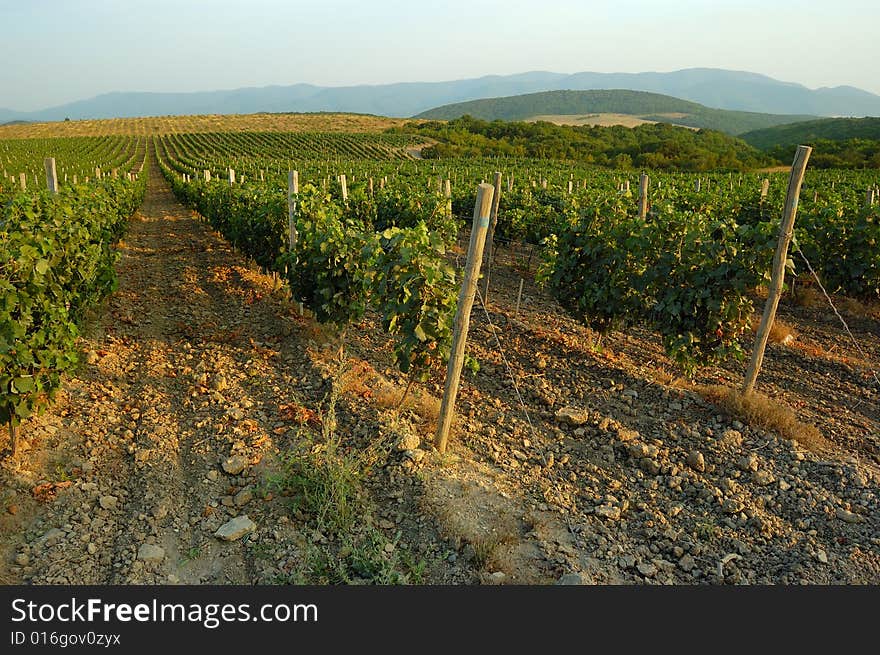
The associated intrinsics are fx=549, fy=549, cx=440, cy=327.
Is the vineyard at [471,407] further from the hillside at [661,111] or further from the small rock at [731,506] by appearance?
the hillside at [661,111]

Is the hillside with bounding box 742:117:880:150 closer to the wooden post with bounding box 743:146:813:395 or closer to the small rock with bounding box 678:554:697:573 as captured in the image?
the wooden post with bounding box 743:146:813:395

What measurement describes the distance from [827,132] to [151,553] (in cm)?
9251

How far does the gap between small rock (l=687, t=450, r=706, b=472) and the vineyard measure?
0.02 meters

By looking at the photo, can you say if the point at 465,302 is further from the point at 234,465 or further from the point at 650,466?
the point at 234,465

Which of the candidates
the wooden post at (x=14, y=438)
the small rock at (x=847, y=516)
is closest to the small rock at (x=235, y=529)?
the wooden post at (x=14, y=438)

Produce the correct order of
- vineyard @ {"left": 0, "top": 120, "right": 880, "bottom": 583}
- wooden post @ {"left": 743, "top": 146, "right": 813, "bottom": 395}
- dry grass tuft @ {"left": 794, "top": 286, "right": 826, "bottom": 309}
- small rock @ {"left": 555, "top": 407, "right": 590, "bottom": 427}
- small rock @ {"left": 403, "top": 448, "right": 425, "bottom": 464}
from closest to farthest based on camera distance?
vineyard @ {"left": 0, "top": 120, "right": 880, "bottom": 583}, small rock @ {"left": 403, "top": 448, "right": 425, "bottom": 464}, wooden post @ {"left": 743, "top": 146, "right": 813, "bottom": 395}, small rock @ {"left": 555, "top": 407, "right": 590, "bottom": 427}, dry grass tuft @ {"left": 794, "top": 286, "right": 826, "bottom": 309}

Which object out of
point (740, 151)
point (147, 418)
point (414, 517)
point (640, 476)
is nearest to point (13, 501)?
point (147, 418)

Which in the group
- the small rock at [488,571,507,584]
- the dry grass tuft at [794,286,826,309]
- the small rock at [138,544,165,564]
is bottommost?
the small rock at [488,571,507,584]

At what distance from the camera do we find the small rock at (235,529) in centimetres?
390

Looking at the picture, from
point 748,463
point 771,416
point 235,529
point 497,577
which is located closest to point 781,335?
point 771,416

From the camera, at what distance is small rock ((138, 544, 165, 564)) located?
368 cm

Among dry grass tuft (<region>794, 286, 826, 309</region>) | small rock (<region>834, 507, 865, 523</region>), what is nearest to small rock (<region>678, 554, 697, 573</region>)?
small rock (<region>834, 507, 865, 523</region>)

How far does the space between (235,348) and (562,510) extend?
15.7 ft

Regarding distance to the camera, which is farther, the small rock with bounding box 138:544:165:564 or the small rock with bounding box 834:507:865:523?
the small rock with bounding box 834:507:865:523
